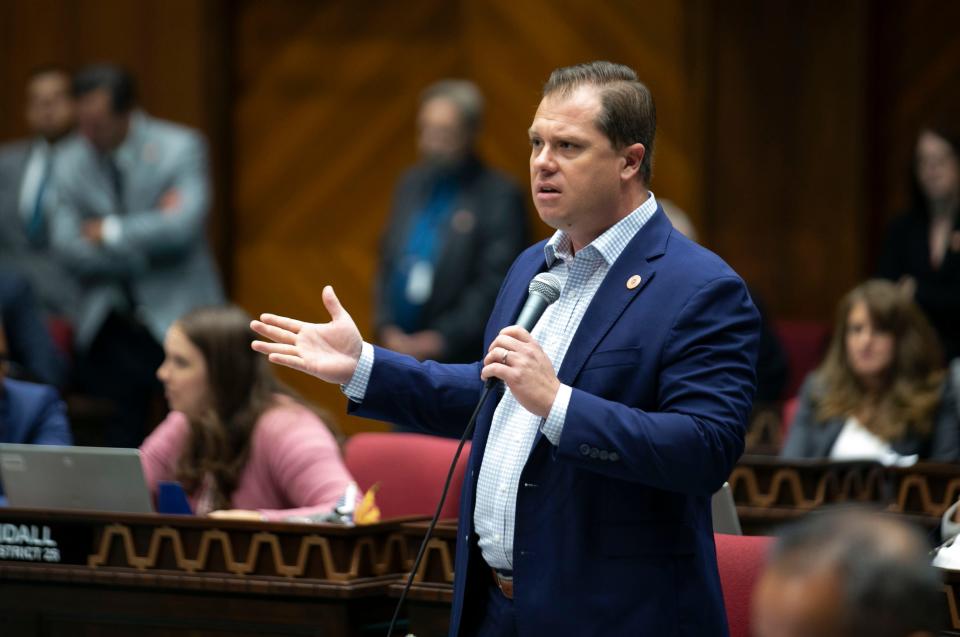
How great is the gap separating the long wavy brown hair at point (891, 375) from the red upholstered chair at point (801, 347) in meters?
1.59

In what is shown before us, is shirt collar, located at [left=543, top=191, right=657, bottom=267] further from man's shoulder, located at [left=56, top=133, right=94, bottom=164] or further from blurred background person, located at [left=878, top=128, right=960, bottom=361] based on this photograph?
man's shoulder, located at [left=56, top=133, right=94, bottom=164]

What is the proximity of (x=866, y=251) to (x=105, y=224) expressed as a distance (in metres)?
3.68

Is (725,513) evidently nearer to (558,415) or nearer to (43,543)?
(558,415)

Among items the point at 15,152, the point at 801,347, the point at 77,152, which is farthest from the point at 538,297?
the point at 15,152

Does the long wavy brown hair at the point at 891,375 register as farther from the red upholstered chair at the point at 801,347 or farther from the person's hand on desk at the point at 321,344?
the person's hand on desk at the point at 321,344

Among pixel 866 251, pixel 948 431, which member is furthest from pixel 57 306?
pixel 948 431

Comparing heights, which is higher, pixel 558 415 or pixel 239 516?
pixel 558 415

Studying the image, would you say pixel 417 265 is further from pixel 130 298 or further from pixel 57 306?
pixel 57 306

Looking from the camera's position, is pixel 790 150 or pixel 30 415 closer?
pixel 30 415

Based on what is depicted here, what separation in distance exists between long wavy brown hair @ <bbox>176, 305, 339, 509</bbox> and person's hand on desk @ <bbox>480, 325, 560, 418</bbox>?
213 centimetres

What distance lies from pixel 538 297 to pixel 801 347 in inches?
193

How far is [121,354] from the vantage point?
6.82 m

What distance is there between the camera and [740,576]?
330cm

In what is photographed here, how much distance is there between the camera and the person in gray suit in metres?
→ 6.82
